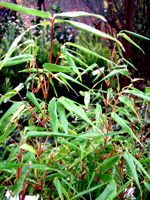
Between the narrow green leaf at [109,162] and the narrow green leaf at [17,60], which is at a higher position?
the narrow green leaf at [17,60]

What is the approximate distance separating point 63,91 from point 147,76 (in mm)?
2018

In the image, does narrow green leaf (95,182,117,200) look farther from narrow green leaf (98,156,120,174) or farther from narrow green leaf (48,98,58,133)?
narrow green leaf (48,98,58,133)

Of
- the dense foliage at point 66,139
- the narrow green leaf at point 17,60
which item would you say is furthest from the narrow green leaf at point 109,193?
the narrow green leaf at point 17,60

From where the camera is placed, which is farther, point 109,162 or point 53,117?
point 109,162

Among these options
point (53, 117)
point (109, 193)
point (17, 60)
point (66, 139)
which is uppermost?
point (17, 60)

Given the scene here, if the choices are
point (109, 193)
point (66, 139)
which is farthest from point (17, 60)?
point (109, 193)

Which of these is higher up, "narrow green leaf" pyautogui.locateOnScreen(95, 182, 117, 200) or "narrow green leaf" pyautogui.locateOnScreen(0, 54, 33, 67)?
"narrow green leaf" pyautogui.locateOnScreen(0, 54, 33, 67)

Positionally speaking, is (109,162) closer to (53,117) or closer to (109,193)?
(109,193)

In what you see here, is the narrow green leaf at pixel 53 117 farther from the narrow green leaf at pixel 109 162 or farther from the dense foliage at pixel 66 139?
the narrow green leaf at pixel 109 162

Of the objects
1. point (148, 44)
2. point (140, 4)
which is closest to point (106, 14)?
point (140, 4)

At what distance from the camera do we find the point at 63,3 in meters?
6.50

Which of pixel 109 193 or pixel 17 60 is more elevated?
pixel 17 60

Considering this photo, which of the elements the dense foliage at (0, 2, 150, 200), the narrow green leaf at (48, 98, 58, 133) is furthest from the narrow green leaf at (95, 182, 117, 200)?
the narrow green leaf at (48, 98, 58, 133)

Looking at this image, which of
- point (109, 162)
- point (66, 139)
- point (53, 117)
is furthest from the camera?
point (66, 139)
